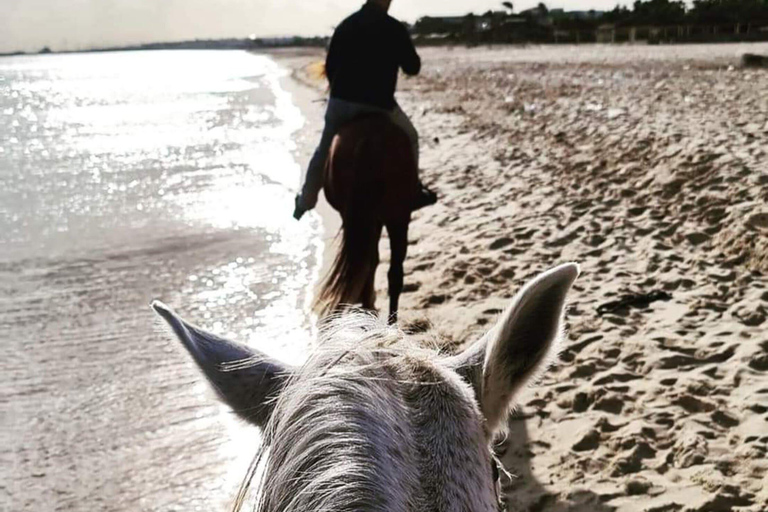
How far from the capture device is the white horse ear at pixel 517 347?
164 centimetres

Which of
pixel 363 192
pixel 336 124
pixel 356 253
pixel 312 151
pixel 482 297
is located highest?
pixel 336 124

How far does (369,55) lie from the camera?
5.38 meters

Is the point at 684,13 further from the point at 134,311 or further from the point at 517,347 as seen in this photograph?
the point at 517,347

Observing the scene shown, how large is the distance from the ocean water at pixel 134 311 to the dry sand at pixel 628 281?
156cm

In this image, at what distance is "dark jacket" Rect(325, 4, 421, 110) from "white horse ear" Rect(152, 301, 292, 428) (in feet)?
13.2

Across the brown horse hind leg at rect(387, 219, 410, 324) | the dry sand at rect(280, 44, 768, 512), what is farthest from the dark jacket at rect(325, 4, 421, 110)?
the dry sand at rect(280, 44, 768, 512)

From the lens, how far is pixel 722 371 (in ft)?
14.6

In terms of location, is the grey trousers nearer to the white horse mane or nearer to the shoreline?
the shoreline

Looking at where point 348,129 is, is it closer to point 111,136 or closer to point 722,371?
point 722,371

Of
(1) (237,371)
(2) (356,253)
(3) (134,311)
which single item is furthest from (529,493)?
(3) (134,311)

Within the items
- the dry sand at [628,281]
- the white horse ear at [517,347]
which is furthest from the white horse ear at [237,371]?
the dry sand at [628,281]

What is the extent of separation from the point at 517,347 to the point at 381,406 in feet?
1.68

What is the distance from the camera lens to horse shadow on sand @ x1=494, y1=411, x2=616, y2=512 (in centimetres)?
351

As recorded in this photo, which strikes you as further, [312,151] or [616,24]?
[616,24]
